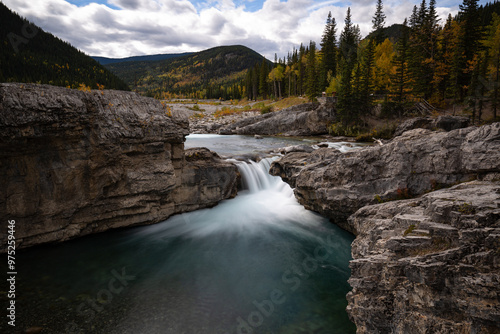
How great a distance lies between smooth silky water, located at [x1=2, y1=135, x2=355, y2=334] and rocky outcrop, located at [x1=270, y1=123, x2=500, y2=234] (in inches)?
76.6

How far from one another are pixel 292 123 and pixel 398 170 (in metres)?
37.0

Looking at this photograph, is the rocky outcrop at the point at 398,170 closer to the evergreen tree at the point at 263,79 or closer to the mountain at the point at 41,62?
the mountain at the point at 41,62

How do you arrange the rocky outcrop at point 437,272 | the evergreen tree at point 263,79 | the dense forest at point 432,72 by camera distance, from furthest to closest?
the evergreen tree at point 263,79 → the dense forest at point 432,72 → the rocky outcrop at point 437,272

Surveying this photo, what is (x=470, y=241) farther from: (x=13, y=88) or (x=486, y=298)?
(x=13, y=88)

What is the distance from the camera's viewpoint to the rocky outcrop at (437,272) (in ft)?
13.8

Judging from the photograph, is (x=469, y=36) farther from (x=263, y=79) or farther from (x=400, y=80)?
(x=263, y=79)

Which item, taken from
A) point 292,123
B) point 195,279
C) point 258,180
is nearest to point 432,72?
point 292,123

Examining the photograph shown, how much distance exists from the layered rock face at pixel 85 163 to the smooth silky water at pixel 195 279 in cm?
96

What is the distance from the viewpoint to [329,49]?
200 feet

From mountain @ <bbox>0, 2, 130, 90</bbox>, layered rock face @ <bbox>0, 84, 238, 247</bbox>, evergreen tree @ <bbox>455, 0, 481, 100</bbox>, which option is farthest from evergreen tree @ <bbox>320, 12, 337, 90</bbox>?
layered rock face @ <bbox>0, 84, 238, 247</bbox>

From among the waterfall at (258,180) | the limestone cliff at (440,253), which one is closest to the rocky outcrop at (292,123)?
the waterfall at (258,180)

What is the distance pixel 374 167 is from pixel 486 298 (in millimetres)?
7342

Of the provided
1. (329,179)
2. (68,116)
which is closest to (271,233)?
(329,179)

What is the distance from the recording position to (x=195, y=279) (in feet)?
28.8
